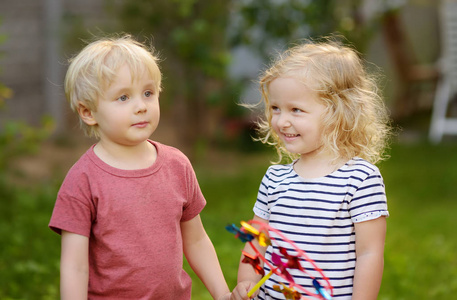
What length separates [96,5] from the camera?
23.1ft

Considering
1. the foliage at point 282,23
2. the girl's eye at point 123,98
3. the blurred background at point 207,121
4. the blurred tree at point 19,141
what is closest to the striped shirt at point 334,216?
the girl's eye at point 123,98

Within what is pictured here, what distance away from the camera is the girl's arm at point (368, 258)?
76.9 inches

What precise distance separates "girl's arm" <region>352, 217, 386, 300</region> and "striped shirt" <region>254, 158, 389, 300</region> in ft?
0.09

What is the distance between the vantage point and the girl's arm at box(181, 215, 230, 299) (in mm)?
2242

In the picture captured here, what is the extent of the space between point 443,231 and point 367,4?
3732 millimetres

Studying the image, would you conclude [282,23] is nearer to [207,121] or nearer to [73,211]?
[207,121]

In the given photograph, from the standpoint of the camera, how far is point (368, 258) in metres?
1.96

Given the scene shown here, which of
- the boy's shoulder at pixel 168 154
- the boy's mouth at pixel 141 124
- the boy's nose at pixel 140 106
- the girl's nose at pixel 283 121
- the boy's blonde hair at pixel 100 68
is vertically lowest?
the boy's shoulder at pixel 168 154

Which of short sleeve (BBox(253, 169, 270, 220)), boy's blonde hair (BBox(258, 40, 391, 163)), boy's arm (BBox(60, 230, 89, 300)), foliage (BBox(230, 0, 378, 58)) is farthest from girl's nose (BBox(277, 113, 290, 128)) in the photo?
foliage (BBox(230, 0, 378, 58))

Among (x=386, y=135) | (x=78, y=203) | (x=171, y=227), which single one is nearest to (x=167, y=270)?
(x=171, y=227)

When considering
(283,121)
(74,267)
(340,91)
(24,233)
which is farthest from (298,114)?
(24,233)

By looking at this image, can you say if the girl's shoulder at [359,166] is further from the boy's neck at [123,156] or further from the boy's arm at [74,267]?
the boy's arm at [74,267]

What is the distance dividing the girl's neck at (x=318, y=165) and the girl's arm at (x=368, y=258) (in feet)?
0.66

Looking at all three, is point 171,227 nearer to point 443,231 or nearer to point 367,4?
point 443,231
